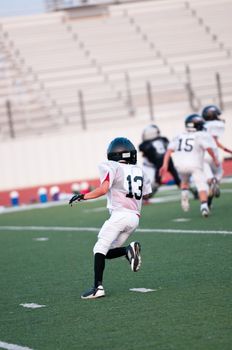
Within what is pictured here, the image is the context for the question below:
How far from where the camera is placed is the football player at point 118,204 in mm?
8414

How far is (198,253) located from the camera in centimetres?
1070

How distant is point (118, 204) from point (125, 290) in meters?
0.77

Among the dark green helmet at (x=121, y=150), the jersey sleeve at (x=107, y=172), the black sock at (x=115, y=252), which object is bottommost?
the black sock at (x=115, y=252)

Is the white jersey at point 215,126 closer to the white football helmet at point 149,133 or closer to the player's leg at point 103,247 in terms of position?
the white football helmet at point 149,133

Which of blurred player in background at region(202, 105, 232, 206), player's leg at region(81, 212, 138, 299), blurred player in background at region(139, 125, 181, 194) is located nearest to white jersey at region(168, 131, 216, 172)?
blurred player in background at region(202, 105, 232, 206)

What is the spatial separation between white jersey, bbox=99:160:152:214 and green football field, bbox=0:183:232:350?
0.75m

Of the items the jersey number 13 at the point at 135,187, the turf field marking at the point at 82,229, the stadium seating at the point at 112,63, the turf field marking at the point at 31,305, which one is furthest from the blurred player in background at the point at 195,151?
the stadium seating at the point at 112,63

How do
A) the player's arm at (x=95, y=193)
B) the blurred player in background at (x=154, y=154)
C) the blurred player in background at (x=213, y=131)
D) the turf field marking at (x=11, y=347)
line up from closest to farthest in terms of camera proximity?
1. the turf field marking at (x=11, y=347)
2. the player's arm at (x=95, y=193)
3. the blurred player in background at (x=213, y=131)
4. the blurred player in background at (x=154, y=154)

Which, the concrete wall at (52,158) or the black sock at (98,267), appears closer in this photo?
the black sock at (98,267)

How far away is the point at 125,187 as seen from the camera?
8.57 metres

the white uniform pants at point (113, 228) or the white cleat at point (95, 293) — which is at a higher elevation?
the white uniform pants at point (113, 228)

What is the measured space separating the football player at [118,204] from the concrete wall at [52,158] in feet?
52.3

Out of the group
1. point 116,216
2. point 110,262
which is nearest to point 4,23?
point 110,262

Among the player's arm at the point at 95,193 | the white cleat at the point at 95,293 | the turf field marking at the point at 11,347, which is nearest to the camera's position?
the turf field marking at the point at 11,347
